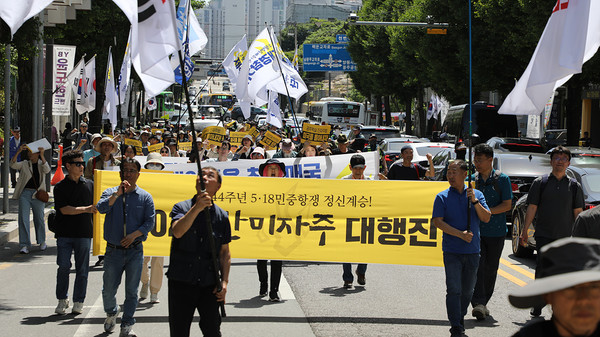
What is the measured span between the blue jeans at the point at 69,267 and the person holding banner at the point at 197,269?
9.99ft

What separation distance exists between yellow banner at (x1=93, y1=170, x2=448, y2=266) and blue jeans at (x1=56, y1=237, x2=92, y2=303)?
22.7 inches

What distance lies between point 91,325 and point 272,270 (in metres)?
2.17

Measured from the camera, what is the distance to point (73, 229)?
9.08 m

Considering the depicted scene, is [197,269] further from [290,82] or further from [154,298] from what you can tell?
[290,82]

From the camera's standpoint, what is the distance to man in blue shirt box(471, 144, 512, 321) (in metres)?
8.88

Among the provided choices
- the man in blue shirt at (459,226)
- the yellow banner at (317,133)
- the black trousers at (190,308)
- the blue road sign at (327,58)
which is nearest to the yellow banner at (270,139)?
the yellow banner at (317,133)

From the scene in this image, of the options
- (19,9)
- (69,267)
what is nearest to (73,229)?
(69,267)

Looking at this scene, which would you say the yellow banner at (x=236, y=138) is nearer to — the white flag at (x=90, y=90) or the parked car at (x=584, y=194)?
the white flag at (x=90, y=90)

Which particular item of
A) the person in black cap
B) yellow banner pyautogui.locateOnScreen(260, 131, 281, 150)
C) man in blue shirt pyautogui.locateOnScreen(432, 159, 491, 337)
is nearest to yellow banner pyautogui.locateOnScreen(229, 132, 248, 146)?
yellow banner pyautogui.locateOnScreen(260, 131, 281, 150)

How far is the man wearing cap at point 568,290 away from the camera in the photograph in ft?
8.54

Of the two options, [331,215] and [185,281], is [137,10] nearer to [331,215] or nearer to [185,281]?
[185,281]

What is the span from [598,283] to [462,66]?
3825 cm

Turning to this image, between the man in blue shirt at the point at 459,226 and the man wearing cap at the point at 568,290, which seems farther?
the man in blue shirt at the point at 459,226

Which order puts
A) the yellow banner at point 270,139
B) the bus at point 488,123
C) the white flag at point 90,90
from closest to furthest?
the yellow banner at point 270,139 < the white flag at point 90,90 < the bus at point 488,123
